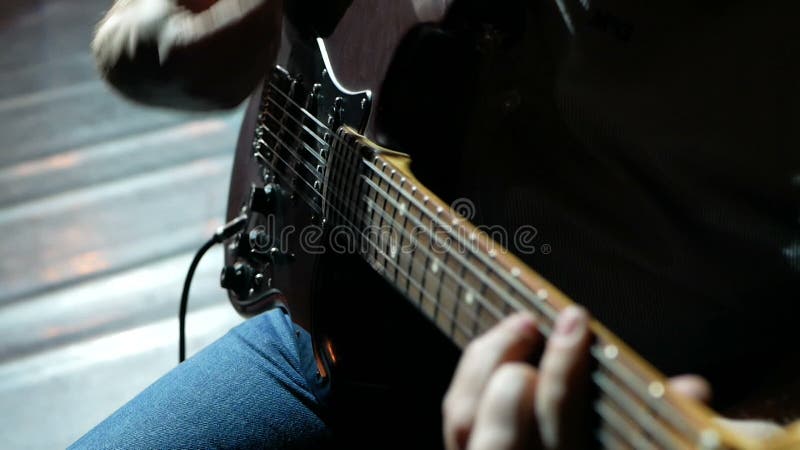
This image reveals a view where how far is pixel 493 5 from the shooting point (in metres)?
0.53

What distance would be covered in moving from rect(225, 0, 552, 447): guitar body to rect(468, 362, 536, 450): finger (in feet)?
0.77

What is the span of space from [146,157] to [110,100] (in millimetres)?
292

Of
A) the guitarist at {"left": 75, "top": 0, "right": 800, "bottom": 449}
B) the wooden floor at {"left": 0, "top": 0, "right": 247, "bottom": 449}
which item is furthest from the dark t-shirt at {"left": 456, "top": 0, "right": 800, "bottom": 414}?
the wooden floor at {"left": 0, "top": 0, "right": 247, "bottom": 449}

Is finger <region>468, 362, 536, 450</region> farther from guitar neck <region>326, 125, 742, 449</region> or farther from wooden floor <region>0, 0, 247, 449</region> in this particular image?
wooden floor <region>0, 0, 247, 449</region>

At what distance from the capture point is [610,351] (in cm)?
35

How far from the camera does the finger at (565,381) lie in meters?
0.35

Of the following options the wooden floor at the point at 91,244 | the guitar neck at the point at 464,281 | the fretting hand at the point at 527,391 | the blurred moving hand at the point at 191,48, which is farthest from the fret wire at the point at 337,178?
the wooden floor at the point at 91,244

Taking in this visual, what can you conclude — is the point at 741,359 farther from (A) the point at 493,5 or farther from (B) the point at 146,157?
(B) the point at 146,157

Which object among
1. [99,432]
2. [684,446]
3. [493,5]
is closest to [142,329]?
[99,432]

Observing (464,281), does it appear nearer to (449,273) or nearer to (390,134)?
(449,273)

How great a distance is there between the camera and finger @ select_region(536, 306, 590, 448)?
355 millimetres

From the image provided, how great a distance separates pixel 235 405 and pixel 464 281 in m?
0.30

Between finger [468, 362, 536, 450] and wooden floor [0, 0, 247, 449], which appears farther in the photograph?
wooden floor [0, 0, 247, 449]

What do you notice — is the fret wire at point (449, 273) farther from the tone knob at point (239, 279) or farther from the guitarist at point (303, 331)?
the tone knob at point (239, 279)
